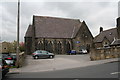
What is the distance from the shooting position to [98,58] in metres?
17.3

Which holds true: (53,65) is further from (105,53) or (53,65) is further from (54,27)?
(54,27)

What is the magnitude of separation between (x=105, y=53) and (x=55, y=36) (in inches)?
962

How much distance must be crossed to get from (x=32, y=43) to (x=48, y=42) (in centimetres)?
538

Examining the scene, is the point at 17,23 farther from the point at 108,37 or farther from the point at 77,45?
the point at 108,37

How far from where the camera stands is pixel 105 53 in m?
17.5

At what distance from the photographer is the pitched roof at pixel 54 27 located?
40.2m

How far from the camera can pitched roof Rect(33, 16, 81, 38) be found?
4023 cm

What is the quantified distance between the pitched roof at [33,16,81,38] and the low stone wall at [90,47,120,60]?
24.1 meters

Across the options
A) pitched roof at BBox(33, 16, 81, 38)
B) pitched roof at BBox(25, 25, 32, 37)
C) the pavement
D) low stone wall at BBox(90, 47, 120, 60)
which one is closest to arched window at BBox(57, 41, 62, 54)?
pitched roof at BBox(33, 16, 81, 38)

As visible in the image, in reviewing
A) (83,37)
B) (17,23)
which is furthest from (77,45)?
(17,23)

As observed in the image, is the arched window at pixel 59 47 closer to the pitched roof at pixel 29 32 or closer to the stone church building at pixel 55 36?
the stone church building at pixel 55 36

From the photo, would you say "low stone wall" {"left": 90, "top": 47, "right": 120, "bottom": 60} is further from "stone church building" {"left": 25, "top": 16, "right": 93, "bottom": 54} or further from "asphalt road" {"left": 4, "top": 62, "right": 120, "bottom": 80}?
"stone church building" {"left": 25, "top": 16, "right": 93, "bottom": 54}

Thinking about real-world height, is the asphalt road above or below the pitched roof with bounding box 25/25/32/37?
below

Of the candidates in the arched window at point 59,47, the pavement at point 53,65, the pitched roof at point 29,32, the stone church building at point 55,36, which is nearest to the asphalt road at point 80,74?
the pavement at point 53,65
